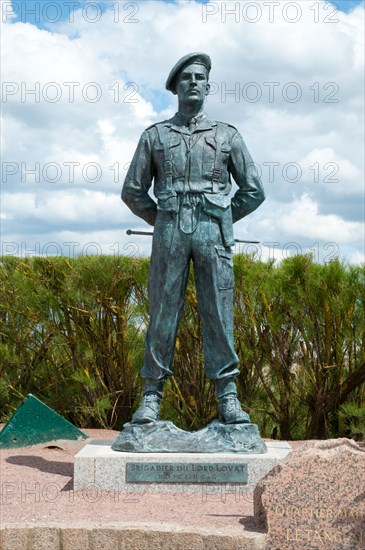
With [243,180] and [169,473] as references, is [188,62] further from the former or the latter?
[169,473]

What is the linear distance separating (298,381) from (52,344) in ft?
9.65

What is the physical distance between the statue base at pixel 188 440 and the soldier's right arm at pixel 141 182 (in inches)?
63.1

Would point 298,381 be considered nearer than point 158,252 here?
No

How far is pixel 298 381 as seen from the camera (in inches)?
323

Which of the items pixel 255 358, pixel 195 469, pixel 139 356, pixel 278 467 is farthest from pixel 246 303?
pixel 278 467

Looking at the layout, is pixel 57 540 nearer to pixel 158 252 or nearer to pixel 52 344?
pixel 158 252

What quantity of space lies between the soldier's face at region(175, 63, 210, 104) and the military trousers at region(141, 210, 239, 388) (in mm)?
901

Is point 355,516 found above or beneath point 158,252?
beneath

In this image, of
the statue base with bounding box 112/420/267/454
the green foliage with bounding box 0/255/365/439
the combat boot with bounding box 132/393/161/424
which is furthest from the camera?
the green foliage with bounding box 0/255/365/439

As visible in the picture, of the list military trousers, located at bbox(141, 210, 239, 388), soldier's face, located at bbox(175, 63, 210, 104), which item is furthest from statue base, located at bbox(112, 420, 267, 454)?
soldier's face, located at bbox(175, 63, 210, 104)

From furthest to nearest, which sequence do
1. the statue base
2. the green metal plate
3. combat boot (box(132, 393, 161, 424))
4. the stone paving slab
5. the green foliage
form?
the green foliage → the green metal plate → combat boot (box(132, 393, 161, 424)) → the statue base → the stone paving slab

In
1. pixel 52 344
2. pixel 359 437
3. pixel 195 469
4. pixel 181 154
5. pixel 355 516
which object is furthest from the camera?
pixel 52 344

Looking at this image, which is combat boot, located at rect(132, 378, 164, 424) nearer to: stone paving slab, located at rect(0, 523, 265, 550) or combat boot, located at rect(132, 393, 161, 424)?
combat boot, located at rect(132, 393, 161, 424)

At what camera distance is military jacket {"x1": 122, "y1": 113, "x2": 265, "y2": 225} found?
568 cm
